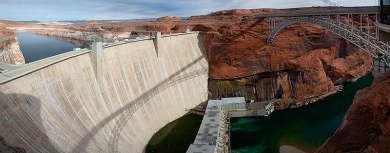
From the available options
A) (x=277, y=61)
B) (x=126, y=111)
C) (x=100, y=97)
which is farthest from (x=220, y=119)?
(x=277, y=61)

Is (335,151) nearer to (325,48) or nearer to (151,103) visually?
(151,103)

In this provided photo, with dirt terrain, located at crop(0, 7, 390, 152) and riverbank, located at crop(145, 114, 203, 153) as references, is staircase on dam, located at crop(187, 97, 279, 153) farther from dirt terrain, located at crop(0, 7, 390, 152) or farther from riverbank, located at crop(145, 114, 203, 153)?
dirt terrain, located at crop(0, 7, 390, 152)

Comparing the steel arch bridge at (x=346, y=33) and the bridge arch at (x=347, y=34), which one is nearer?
the steel arch bridge at (x=346, y=33)

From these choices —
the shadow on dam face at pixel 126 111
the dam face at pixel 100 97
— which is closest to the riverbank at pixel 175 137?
the dam face at pixel 100 97

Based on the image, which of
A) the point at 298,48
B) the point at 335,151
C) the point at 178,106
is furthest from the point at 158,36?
the point at 335,151

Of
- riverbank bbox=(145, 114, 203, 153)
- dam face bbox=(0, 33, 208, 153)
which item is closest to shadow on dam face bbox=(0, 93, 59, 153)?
dam face bbox=(0, 33, 208, 153)

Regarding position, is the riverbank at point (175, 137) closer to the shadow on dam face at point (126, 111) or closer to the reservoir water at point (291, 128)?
the shadow on dam face at point (126, 111)
